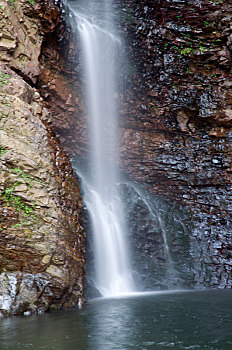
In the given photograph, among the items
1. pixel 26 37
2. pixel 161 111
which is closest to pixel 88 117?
pixel 161 111

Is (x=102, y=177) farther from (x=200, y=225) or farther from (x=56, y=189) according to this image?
→ (x=56, y=189)

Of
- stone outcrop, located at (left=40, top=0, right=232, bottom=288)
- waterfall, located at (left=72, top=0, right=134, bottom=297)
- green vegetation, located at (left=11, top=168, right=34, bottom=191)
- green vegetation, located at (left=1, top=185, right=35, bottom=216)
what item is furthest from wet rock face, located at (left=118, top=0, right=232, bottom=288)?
green vegetation, located at (left=1, top=185, right=35, bottom=216)

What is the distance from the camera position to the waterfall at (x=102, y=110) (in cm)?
1362

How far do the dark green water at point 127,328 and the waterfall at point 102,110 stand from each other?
4.83 metres

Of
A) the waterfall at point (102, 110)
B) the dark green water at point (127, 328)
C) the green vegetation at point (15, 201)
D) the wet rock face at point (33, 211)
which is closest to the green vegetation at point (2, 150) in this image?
the wet rock face at point (33, 211)

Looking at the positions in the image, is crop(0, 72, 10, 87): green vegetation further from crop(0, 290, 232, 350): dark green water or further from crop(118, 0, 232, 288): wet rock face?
crop(118, 0, 232, 288): wet rock face

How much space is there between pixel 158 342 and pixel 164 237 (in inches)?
356

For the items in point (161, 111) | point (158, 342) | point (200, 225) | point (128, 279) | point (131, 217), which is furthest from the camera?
point (161, 111)

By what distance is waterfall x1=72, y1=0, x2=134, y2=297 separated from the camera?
44.7 feet

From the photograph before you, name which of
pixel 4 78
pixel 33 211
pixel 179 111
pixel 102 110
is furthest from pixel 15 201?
pixel 179 111

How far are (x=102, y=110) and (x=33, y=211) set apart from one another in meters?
8.61

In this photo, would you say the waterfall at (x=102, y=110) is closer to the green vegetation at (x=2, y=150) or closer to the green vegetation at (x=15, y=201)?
the green vegetation at (x=15, y=201)

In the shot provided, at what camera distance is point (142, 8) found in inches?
663

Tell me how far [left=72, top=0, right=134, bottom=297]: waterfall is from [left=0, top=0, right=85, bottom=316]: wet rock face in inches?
136
